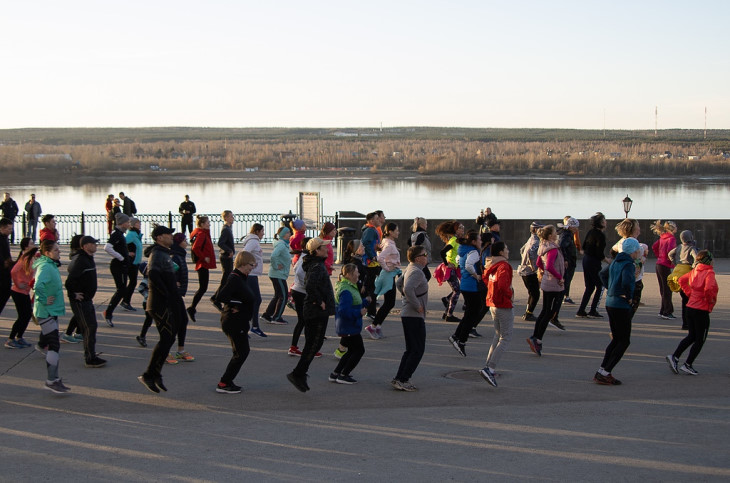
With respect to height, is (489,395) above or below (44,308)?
below

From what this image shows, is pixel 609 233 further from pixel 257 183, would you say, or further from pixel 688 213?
pixel 257 183

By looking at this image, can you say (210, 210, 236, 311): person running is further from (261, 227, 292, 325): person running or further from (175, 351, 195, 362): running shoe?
(175, 351, 195, 362): running shoe

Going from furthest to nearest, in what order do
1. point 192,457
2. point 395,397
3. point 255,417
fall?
point 395,397, point 255,417, point 192,457

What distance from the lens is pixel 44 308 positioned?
7.72 meters

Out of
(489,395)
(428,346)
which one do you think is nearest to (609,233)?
(428,346)

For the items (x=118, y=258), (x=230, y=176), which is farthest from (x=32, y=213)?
(x=230, y=176)

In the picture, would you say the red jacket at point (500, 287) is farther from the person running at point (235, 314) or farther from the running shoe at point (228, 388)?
the running shoe at point (228, 388)

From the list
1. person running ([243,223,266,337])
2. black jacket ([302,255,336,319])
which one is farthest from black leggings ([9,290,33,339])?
black jacket ([302,255,336,319])

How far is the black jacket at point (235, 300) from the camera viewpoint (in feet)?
24.3

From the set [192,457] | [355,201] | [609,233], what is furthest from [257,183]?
[192,457]

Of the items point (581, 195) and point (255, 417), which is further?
point (581, 195)

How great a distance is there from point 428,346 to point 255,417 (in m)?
3.27

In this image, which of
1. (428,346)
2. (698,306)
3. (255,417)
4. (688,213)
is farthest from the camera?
(688,213)

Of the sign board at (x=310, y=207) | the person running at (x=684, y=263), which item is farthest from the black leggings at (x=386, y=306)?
the sign board at (x=310, y=207)
